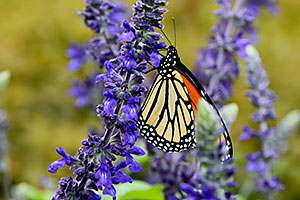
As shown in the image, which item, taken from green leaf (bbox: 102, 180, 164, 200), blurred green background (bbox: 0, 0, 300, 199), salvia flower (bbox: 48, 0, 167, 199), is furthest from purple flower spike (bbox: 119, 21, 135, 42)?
blurred green background (bbox: 0, 0, 300, 199)

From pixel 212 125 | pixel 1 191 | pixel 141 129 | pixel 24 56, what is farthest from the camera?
pixel 24 56

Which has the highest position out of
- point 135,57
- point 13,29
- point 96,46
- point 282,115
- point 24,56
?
point 13,29

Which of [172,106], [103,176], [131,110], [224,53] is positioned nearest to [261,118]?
[224,53]

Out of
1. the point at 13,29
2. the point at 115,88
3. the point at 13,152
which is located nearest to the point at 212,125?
the point at 115,88

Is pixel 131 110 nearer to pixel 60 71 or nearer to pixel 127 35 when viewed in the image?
pixel 127 35

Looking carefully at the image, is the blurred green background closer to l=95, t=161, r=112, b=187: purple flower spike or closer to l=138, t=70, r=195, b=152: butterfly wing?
l=138, t=70, r=195, b=152: butterfly wing

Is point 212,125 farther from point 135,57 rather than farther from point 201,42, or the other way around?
point 201,42
